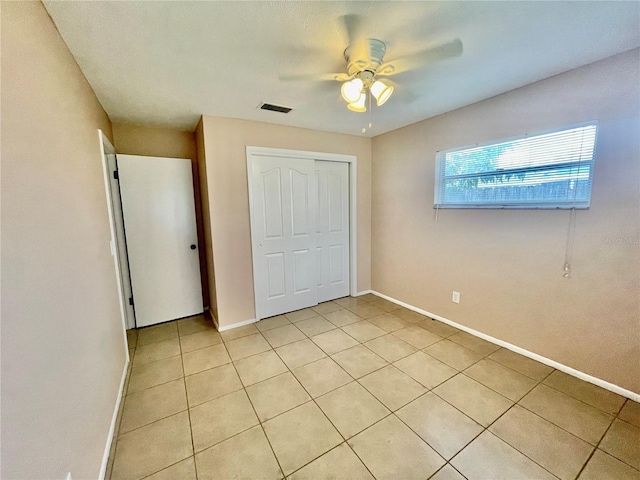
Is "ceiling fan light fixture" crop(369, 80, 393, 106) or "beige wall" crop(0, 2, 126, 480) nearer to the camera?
"beige wall" crop(0, 2, 126, 480)

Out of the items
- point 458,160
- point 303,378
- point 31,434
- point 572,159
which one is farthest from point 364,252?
point 31,434

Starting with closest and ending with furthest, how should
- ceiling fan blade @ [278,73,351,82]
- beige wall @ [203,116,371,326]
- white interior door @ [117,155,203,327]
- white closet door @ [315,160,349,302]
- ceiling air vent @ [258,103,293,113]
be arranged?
ceiling fan blade @ [278,73,351,82]
ceiling air vent @ [258,103,293,113]
beige wall @ [203,116,371,326]
white interior door @ [117,155,203,327]
white closet door @ [315,160,349,302]

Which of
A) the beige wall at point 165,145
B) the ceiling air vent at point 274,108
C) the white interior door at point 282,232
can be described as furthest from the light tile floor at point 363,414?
the ceiling air vent at point 274,108

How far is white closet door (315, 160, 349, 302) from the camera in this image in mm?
3420

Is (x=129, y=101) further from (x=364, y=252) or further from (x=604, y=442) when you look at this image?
(x=604, y=442)

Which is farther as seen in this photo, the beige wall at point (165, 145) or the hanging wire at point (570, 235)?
the beige wall at point (165, 145)

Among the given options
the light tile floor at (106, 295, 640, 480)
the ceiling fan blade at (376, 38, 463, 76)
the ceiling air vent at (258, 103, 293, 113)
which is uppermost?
the ceiling air vent at (258, 103, 293, 113)

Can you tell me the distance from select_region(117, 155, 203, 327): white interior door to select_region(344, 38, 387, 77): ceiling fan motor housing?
232 centimetres

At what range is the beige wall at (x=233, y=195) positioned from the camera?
8.73 feet

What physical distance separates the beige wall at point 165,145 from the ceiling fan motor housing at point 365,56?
2.30 meters

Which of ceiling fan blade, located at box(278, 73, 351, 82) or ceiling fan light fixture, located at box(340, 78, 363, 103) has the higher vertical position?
ceiling fan blade, located at box(278, 73, 351, 82)

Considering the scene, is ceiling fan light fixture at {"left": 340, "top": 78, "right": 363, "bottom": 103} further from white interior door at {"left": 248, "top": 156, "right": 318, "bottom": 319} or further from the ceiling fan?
white interior door at {"left": 248, "top": 156, "right": 318, "bottom": 319}

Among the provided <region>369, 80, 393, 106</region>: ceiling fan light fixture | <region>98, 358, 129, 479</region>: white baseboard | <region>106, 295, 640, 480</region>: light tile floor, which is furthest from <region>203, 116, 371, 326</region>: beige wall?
<region>369, 80, 393, 106</region>: ceiling fan light fixture

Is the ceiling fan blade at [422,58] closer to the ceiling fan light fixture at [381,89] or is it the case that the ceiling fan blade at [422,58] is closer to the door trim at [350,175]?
the ceiling fan light fixture at [381,89]
